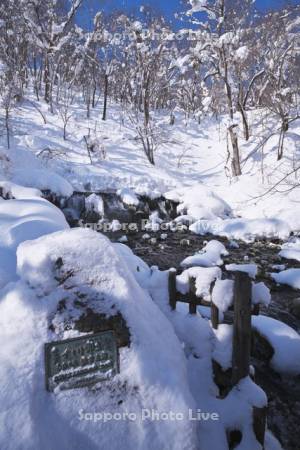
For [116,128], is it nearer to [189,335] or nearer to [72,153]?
[72,153]

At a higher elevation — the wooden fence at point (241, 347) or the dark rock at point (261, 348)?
the wooden fence at point (241, 347)

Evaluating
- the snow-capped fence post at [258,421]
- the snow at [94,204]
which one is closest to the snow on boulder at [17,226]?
the snow-capped fence post at [258,421]

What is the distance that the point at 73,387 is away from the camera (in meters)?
1.94

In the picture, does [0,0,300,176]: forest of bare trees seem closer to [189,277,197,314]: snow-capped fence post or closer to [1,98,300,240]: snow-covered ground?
[1,98,300,240]: snow-covered ground

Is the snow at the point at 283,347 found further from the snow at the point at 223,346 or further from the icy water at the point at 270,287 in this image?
the snow at the point at 223,346

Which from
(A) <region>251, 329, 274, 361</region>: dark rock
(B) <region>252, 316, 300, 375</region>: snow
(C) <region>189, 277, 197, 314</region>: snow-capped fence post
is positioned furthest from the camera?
(A) <region>251, 329, 274, 361</region>: dark rock

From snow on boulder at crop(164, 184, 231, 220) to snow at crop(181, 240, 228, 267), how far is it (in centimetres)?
356

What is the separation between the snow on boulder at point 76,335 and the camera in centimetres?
179

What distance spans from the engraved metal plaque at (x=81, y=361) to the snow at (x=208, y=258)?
557 cm

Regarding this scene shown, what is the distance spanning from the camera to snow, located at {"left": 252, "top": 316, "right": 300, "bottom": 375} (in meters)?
3.77

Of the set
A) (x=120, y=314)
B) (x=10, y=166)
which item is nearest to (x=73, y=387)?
(x=120, y=314)

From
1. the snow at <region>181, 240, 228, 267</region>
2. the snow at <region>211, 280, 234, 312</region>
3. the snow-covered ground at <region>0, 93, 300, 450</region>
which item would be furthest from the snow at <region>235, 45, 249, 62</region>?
the snow at <region>211, 280, 234, 312</region>

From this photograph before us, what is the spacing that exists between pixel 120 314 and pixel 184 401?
67 cm

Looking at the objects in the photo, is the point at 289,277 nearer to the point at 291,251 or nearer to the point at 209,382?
the point at 291,251
